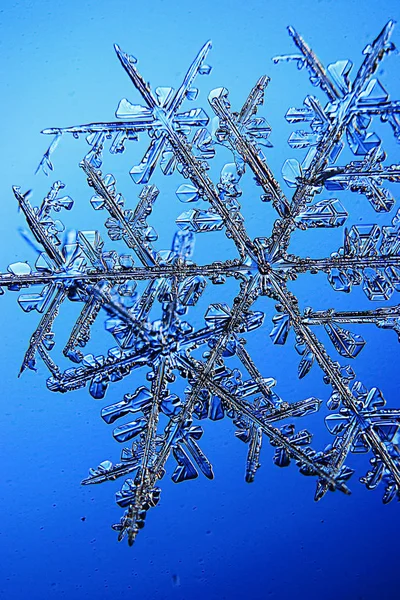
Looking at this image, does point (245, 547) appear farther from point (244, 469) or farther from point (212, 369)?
point (212, 369)

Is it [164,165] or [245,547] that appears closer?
[164,165]

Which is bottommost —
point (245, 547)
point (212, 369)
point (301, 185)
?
point (245, 547)

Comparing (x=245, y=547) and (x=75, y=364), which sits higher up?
(x=75, y=364)

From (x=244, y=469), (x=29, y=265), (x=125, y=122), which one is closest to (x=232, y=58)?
(x=125, y=122)
